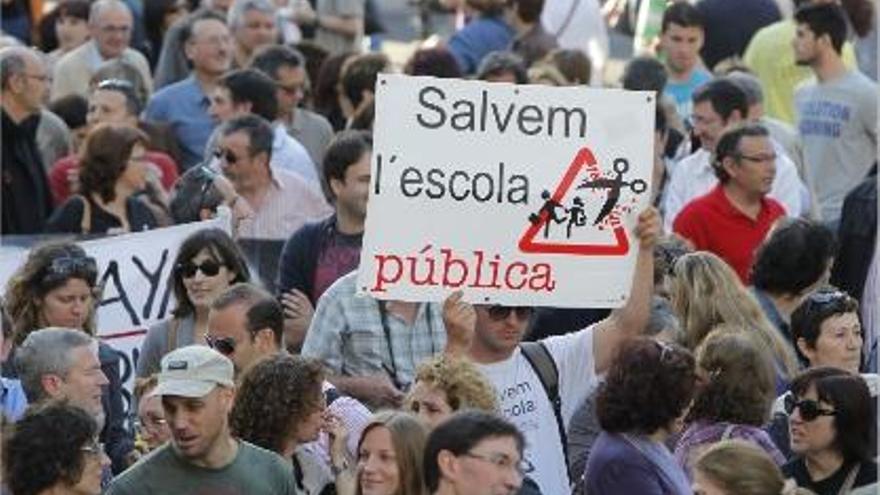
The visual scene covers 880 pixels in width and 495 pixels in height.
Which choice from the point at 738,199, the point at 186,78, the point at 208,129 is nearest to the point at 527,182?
the point at 738,199

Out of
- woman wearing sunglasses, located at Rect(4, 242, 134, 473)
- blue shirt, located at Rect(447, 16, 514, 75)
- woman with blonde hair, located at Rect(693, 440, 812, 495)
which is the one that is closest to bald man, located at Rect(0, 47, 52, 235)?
woman wearing sunglasses, located at Rect(4, 242, 134, 473)

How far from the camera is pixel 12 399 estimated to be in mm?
9906

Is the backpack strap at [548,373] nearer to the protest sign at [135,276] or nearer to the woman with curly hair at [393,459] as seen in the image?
the woman with curly hair at [393,459]

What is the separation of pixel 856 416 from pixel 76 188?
5747 mm

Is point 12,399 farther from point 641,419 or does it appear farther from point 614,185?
point 614,185

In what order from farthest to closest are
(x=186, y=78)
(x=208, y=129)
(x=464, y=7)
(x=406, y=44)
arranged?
(x=406, y=44)
(x=464, y=7)
(x=186, y=78)
(x=208, y=129)

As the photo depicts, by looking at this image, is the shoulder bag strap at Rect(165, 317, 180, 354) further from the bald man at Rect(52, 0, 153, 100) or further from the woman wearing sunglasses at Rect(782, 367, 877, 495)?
the bald man at Rect(52, 0, 153, 100)

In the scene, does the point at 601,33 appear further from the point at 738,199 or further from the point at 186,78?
the point at 738,199

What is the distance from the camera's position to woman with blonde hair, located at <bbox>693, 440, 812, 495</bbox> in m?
8.33

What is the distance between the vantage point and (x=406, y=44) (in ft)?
94.2

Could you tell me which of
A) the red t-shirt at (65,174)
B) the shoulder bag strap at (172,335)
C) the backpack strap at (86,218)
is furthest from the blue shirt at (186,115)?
the shoulder bag strap at (172,335)

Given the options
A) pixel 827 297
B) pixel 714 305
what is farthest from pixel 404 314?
pixel 827 297

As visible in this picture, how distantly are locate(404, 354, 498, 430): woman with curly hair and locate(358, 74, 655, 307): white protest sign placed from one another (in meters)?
1.06

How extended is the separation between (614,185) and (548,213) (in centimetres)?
24
